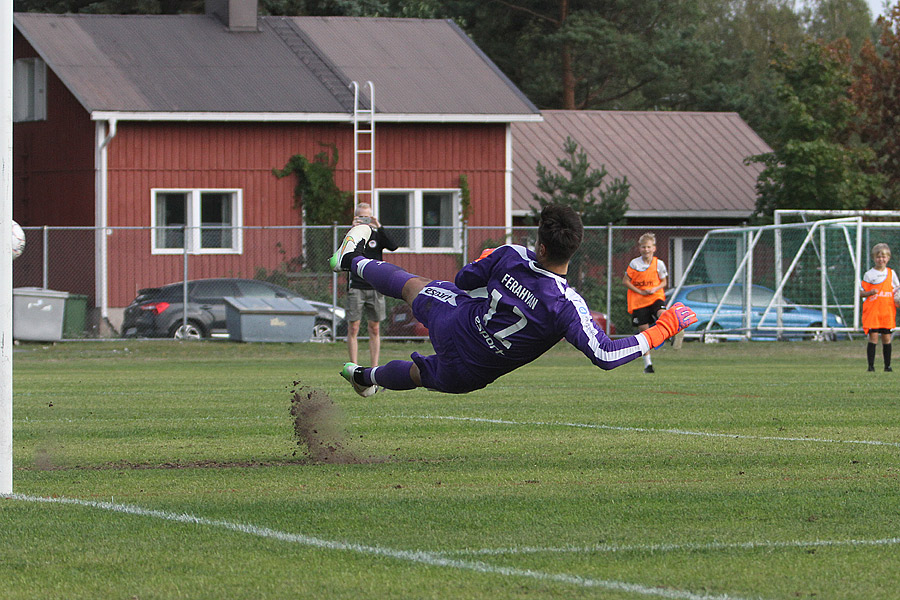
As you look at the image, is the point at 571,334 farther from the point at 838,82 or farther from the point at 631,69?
the point at 631,69

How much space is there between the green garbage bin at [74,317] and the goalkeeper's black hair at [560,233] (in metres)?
20.0

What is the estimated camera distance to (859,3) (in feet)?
241

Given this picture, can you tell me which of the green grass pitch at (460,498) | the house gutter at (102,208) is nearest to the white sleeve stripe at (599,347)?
the green grass pitch at (460,498)

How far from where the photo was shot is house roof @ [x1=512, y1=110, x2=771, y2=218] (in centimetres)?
3778

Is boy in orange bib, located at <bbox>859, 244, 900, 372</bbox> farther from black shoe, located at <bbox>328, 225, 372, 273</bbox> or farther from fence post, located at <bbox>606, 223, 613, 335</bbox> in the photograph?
black shoe, located at <bbox>328, 225, 372, 273</bbox>

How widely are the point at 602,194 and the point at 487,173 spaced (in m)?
3.19

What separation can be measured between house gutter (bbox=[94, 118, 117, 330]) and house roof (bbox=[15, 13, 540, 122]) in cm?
73

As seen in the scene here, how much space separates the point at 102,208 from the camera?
30188 mm

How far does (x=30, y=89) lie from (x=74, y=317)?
28.8ft

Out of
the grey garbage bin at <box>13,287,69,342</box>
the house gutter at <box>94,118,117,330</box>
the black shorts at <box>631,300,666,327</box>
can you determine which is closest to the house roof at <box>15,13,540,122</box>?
the house gutter at <box>94,118,117,330</box>

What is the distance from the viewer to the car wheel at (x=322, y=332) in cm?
2681

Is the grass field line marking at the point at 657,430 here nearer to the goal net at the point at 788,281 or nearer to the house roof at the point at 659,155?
the goal net at the point at 788,281

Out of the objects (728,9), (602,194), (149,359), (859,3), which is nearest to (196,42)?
(602,194)

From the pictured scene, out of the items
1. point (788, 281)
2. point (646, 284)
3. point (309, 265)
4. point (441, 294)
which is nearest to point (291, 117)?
Result: point (309, 265)
